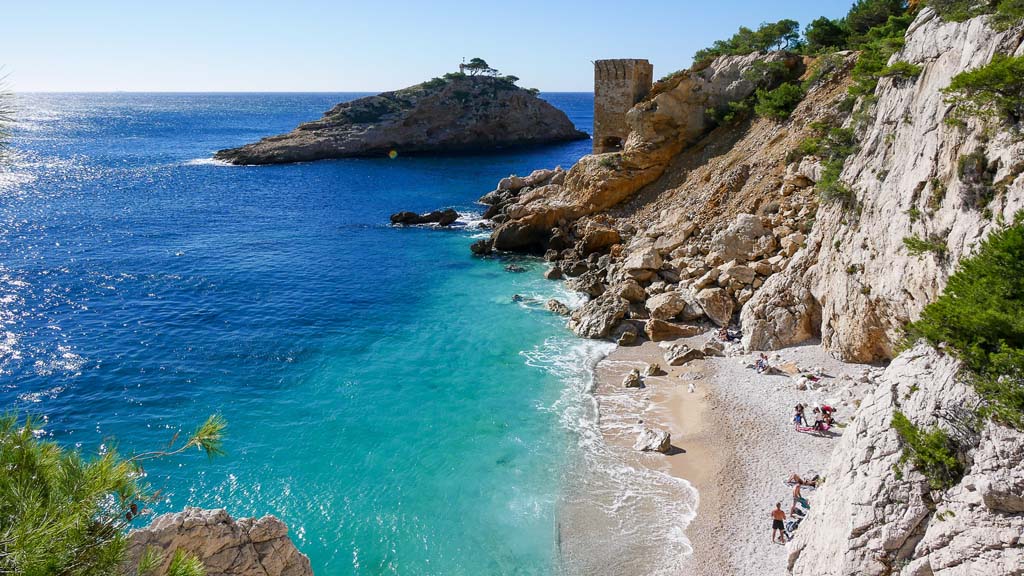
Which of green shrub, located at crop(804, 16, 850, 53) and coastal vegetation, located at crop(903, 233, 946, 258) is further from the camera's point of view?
green shrub, located at crop(804, 16, 850, 53)

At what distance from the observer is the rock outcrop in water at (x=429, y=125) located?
86.2 meters

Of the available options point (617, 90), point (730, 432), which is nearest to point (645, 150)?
point (617, 90)

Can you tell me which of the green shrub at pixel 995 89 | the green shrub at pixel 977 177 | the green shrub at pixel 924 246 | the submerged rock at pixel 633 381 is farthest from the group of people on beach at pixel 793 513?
the green shrub at pixel 995 89

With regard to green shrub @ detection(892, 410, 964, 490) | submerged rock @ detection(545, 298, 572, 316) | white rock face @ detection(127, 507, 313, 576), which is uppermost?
green shrub @ detection(892, 410, 964, 490)

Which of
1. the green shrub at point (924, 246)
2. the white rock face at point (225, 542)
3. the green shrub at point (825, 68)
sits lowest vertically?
the white rock face at point (225, 542)

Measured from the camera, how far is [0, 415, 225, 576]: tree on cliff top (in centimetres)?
522

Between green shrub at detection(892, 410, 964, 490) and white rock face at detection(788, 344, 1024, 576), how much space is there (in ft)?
0.48

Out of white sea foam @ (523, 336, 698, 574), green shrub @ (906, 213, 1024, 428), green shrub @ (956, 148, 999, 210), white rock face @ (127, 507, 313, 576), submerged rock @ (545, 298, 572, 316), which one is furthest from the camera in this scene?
submerged rock @ (545, 298, 572, 316)

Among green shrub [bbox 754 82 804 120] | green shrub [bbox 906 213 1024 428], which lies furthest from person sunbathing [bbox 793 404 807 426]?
green shrub [bbox 754 82 804 120]

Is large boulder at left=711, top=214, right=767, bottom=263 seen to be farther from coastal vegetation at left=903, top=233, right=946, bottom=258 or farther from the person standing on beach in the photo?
the person standing on beach

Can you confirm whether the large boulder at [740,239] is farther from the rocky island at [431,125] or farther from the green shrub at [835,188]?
the rocky island at [431,125]

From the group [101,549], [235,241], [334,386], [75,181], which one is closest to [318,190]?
[235,241]

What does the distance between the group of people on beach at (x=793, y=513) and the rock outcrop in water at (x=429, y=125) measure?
8003 cm

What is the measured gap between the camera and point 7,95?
6.89m
